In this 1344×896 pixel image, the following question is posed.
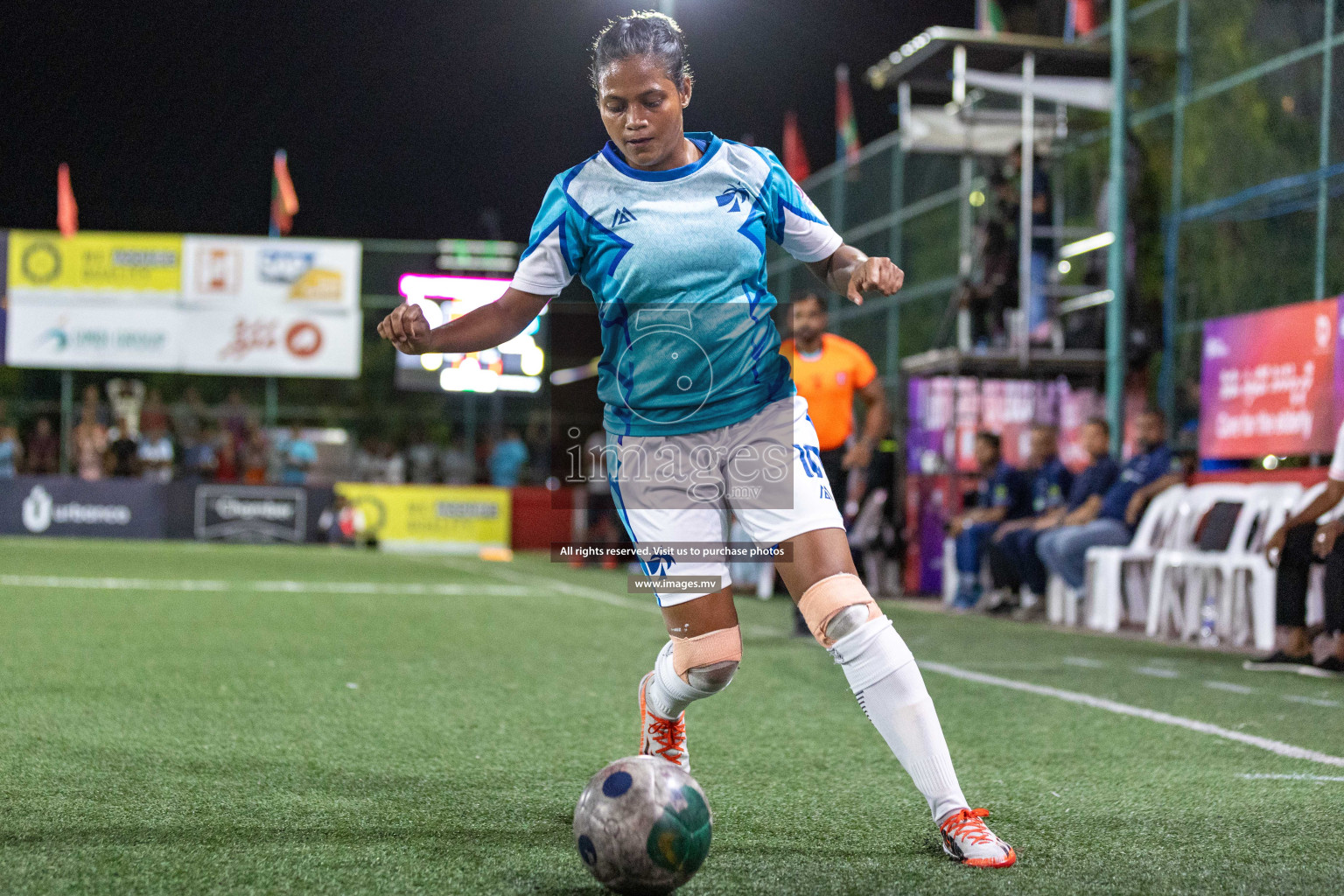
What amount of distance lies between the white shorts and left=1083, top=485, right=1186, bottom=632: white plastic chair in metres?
7.74

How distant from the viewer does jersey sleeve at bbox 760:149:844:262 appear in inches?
144

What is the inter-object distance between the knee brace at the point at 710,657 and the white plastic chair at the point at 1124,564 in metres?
7.74

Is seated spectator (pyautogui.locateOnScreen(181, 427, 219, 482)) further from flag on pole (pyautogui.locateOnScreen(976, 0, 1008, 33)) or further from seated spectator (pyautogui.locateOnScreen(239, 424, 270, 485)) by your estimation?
flag on pole (pyautogui.locateOnScreen(976, 0, 1008, 33))

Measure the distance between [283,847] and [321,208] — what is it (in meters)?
44.1

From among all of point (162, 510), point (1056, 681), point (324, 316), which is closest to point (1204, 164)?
point (1056, 681)

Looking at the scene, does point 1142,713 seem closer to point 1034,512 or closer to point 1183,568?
point 1183,568

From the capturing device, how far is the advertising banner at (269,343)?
28906 millimetres

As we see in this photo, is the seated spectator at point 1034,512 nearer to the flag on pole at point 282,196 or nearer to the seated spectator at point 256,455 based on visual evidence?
the seated spectator at point 256,455

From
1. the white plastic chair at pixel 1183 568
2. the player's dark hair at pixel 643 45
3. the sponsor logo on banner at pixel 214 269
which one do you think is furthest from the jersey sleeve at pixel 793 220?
the sponsor logo on banner at pixel 214 269

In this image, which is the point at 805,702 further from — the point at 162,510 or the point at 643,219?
the point at 162,510

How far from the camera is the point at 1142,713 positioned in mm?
6086

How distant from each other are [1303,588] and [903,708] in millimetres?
5399

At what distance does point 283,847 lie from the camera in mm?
3334

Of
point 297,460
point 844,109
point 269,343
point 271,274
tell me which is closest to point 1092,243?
point 844,109
